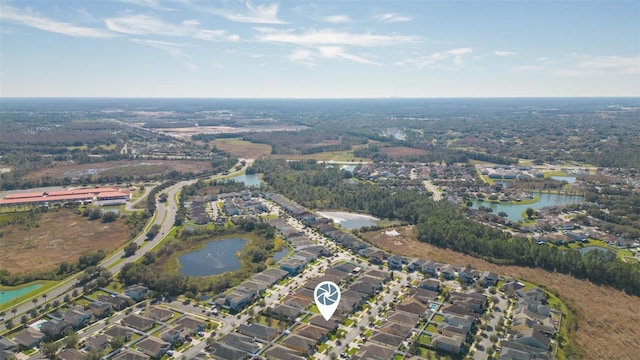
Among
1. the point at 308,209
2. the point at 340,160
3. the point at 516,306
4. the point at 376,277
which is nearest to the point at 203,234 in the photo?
the point at 308,209

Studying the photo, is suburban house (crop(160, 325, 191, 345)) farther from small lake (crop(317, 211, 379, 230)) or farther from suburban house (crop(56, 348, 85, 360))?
small lake (crop(317, 211, 379, 230))

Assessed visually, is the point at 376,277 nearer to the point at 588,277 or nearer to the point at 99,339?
the point at 588,277

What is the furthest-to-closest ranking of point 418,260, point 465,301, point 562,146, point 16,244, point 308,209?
point 562,146
point 308,209
point 16,244
point 418,260
point 465,301

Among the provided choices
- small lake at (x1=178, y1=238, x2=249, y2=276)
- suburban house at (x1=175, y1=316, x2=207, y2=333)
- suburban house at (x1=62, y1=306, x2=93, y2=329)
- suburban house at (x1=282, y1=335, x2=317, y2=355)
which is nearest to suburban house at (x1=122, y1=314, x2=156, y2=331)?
suburban house at (x1=175, y1=316, x2=207, y2=333)

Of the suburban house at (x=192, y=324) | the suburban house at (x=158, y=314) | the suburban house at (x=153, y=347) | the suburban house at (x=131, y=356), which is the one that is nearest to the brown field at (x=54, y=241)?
the suburban house at (x=158, y=314)

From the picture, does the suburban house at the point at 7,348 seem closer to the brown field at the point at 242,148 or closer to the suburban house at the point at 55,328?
the suburban house at the point at 55,328

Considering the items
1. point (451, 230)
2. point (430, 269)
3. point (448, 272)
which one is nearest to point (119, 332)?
point (430, 269)

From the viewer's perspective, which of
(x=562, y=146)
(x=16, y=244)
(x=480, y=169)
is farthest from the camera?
(x=562, y=146)
